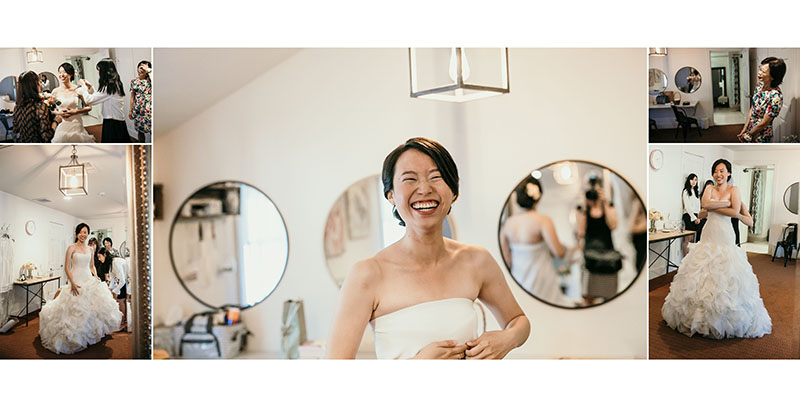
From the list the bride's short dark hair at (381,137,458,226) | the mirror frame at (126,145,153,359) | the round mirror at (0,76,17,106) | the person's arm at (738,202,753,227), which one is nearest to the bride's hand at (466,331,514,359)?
the bride's short dark hair at (381,137,458,226)

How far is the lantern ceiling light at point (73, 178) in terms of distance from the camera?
3602 millimetres

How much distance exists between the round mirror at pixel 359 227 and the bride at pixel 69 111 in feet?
4.14

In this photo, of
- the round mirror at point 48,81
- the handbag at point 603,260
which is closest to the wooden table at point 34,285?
the round mirror at point 48,81

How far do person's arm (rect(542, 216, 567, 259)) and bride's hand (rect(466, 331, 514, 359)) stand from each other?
464 millimetres

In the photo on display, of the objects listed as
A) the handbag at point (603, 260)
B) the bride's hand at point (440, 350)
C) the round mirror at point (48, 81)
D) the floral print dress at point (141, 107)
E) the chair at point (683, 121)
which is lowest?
the bride's hand at point (440, 350)

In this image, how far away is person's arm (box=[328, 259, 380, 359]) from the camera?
11.3ft

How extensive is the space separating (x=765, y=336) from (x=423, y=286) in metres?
1.67

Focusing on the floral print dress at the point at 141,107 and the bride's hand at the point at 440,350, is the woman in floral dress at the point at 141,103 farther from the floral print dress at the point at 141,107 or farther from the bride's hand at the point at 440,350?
the bride's hand at the point at 440,350

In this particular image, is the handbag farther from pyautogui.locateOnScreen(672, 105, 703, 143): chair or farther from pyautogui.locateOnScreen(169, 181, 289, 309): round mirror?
pyautogui.locateOnScreen(169, 181, 289, 309): round mirror
